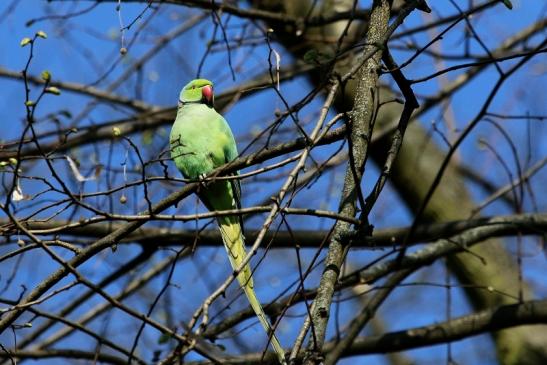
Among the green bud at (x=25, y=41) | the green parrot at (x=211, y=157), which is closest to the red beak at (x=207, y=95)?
the green parrot at (x=211, y=157)

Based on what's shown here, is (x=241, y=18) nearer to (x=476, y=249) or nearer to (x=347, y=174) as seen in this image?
(x=476, y=249)

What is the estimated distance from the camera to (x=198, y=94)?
4609 millimetres

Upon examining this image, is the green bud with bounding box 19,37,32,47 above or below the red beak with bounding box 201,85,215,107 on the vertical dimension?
below

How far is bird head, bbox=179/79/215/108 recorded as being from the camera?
4574 mm

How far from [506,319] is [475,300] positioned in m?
1.22

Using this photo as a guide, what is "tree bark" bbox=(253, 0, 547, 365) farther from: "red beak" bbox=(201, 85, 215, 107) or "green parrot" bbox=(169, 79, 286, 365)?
"green parrot" bbox=(169, 79, 286, 365)

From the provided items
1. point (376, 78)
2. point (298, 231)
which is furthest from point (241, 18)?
point (376, 78)

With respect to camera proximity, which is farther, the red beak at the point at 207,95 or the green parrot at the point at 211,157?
the red beak at the point at 207,95

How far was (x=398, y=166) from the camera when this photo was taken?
18.8 feet

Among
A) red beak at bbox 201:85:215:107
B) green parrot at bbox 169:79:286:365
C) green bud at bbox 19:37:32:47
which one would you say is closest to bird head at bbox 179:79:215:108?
red beak at bbox 201:85:215:107

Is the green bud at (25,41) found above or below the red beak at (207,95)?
below

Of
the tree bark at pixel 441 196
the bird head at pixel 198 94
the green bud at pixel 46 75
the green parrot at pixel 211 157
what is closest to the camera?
the green bud at pixel 46 75

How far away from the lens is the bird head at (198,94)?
15.0ft

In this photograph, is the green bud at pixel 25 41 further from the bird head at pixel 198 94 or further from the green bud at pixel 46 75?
the bird head at pixel 198 94
